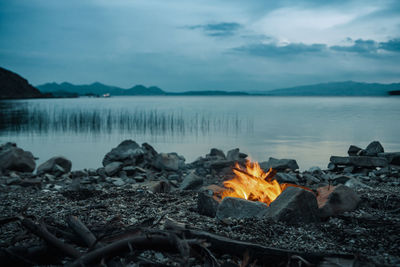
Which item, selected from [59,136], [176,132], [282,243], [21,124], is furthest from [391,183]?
[21,124]

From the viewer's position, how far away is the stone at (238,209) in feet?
13.5

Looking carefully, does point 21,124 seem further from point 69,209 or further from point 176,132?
point 69,209

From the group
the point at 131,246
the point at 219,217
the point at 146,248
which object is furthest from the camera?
the point at 219,217

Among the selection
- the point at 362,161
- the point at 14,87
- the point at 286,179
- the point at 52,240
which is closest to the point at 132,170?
the point at 286,179

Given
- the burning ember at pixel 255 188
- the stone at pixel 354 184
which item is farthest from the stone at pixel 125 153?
the stone at pixel 354 184

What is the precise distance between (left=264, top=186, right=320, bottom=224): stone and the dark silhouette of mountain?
110 m

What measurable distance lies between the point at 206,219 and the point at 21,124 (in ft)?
79.6

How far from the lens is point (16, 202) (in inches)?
212

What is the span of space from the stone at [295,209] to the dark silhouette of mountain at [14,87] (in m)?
110

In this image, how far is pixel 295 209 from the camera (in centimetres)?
384

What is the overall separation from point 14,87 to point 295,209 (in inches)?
4745

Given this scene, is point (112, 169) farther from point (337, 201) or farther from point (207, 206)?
point (337, 201)

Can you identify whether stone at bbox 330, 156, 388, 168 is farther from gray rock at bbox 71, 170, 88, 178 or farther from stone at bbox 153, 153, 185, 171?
gray rock at bbox 71, 170, 88, 178

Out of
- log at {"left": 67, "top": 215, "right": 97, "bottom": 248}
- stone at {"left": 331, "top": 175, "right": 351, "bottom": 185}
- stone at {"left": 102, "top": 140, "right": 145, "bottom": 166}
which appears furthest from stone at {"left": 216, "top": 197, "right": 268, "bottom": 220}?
stone at {"left": 102, "top": 140, "right": 145, "bottom": 166}
